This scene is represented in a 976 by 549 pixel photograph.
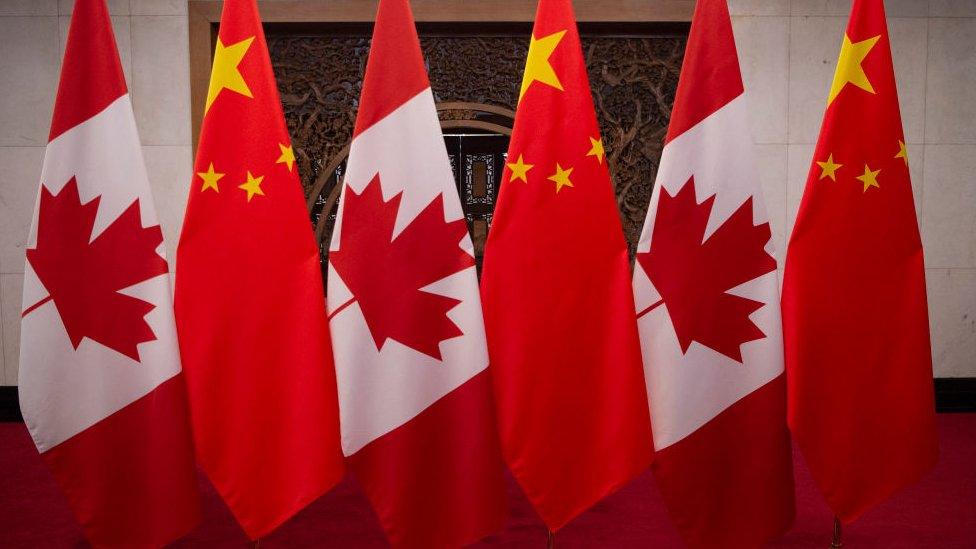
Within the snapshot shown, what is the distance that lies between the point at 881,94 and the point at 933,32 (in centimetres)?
228

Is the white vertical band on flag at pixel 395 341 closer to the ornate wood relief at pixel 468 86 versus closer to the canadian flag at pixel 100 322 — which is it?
the canadian flag at pixel 100 322

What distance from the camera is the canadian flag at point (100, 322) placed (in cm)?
143

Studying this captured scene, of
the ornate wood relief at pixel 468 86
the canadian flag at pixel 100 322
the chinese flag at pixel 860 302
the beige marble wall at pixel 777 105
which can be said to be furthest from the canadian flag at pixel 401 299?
the beige marble wall at pixel 777 105

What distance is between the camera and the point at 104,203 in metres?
1.43

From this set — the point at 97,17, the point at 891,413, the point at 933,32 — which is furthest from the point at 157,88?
the point at 933,32

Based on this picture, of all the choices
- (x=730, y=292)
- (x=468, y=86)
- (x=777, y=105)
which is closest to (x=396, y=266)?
(x=730, y=292)

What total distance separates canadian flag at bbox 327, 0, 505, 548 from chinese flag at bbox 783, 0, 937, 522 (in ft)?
2.45

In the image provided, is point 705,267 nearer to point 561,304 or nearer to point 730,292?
point 730,292

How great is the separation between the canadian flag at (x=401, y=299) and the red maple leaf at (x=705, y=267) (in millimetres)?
435

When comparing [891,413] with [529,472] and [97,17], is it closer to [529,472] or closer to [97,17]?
[529,472]

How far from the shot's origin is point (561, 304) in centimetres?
153

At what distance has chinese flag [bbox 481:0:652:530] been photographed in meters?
1.51

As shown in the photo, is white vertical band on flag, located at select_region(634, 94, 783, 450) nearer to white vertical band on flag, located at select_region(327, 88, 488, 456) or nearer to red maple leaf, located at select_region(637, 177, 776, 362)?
red maple leaf, located at select_region(637, 177, 776, 362)

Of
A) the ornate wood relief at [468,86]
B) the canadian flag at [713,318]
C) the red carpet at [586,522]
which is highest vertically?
the ornate wood relief at [468,86]
